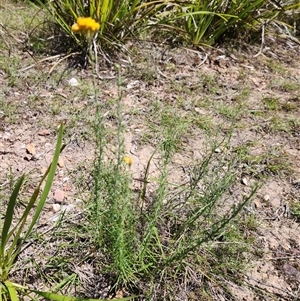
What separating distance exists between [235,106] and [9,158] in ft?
4.37

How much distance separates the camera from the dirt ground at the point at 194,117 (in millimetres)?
1713

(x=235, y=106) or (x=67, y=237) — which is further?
(x=235, y=106)

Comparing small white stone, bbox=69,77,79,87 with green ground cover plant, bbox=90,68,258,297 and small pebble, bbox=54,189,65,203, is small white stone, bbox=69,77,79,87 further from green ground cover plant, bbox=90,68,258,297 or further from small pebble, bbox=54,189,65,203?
green ground cover plant, bbox=90,68,258,297

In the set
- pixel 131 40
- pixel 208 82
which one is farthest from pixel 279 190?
pixel 131 40

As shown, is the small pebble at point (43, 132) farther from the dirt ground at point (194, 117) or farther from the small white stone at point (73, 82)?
the small white stone at point (73, 82)

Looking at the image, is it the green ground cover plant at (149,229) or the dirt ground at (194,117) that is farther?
the dirt ground at (194,117)

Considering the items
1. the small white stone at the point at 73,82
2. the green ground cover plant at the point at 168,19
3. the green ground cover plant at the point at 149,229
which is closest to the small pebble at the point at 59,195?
the green ground cover plant at the point at 149,229

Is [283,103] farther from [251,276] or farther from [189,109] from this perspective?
[251,276]

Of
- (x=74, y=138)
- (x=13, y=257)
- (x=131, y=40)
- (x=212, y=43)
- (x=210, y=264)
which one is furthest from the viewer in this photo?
(x=212, y=43)

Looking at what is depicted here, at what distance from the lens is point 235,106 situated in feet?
7.96

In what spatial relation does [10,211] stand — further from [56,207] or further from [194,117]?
[194,117]

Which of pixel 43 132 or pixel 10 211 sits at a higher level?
pixel 10 211

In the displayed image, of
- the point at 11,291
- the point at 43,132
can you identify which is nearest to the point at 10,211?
the point at 11,291

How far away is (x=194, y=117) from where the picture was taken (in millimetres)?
2293
